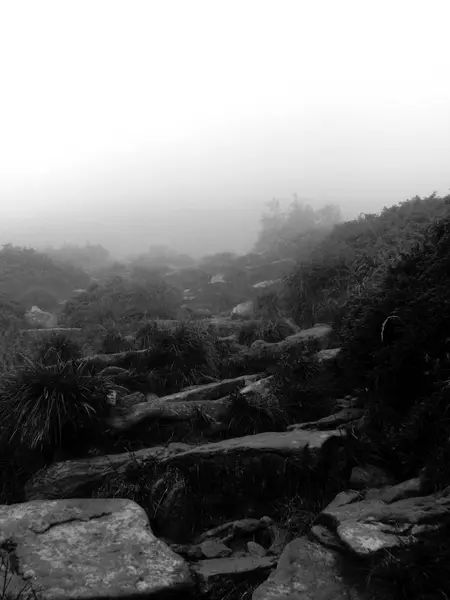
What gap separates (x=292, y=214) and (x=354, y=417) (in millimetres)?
43169

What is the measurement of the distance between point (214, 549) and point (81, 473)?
5.95ft

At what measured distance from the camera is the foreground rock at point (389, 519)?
121 inches

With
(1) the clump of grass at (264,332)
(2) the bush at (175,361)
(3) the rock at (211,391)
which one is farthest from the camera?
(1) the clump of grass at (264,332)

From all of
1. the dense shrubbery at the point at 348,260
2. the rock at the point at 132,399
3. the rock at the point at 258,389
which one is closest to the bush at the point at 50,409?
the rock at the point at 132,399

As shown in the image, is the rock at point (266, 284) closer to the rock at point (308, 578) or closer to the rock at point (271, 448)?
the rock at point (271, 448)

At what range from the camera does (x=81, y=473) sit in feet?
16.5

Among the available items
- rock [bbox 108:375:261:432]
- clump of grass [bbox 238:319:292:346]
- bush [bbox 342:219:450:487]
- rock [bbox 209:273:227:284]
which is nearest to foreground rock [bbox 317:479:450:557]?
bush [bbox 342:219:450:487]

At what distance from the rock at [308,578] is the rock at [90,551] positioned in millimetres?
735

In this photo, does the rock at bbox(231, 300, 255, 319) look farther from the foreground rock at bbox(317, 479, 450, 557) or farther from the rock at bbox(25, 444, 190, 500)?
the foreground rock at bbox(317, 479, 450, 557)

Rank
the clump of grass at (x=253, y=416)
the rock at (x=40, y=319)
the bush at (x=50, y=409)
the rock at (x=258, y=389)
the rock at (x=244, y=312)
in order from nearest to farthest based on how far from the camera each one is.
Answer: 1. the bush at (x=50, y=409)
2. the clump of grass at (x=253, y=416)
3. the rock at (x=258, y=389)
4. the rock at (x=244, y=312)
5. the rock at (x=40, y=319)

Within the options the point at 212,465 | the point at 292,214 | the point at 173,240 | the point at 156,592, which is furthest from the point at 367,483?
the point at 173,240

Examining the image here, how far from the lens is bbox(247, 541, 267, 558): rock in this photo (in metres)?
3.87

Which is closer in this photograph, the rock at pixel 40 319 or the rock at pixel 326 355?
the rock at pixel 326 355

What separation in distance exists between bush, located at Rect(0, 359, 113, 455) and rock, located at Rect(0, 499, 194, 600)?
1010 millimetres
